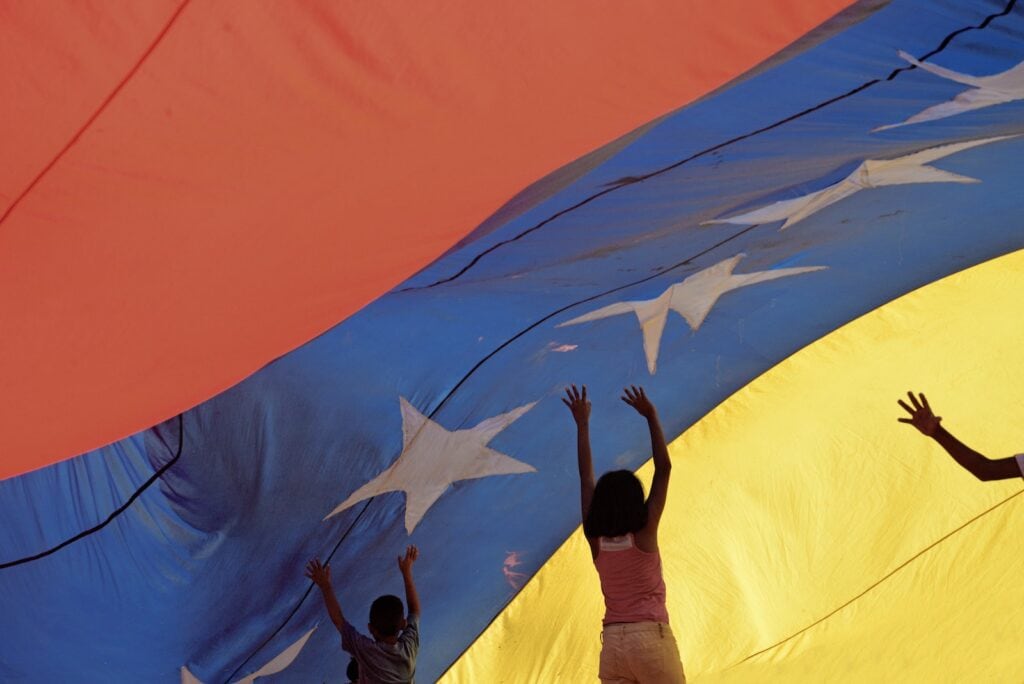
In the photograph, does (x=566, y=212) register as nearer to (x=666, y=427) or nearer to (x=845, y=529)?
(x=666, y=427)

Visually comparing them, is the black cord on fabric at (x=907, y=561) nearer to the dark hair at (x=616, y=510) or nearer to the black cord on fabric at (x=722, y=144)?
the dark hair at (x=616, y=510)

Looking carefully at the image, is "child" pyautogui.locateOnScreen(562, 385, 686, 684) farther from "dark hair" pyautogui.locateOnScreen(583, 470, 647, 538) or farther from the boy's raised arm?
the boy's raised arm

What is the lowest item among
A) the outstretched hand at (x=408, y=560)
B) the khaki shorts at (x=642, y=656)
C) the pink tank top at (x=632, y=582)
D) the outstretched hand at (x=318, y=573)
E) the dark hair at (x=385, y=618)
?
the khaki shorts at (x=642, y=656)

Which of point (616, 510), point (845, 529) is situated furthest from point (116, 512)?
point (845, 529)

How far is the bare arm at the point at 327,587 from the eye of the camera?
150 inches

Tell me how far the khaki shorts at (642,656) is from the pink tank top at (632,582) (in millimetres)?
26

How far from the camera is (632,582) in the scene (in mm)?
3209

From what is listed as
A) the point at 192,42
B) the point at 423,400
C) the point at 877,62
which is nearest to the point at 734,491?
the point at 423,400

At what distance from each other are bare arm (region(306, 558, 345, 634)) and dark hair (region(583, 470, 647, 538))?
0.95 m

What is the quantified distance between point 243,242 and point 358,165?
27 cm

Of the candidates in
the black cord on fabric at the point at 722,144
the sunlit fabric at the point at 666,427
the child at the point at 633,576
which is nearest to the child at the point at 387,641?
the sunlit fabric at the point at 666,427

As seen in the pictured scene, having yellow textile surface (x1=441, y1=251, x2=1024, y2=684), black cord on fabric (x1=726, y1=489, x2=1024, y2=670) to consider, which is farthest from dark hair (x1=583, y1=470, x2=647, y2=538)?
black cord on fabric (x1=726, y1=489, x2=1024, y2=670)

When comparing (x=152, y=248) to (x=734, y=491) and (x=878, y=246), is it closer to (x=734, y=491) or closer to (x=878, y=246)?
(x=878, y=246)

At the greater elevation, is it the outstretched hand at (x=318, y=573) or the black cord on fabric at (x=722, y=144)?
the black cord on fabric at (x=722, y=144)
